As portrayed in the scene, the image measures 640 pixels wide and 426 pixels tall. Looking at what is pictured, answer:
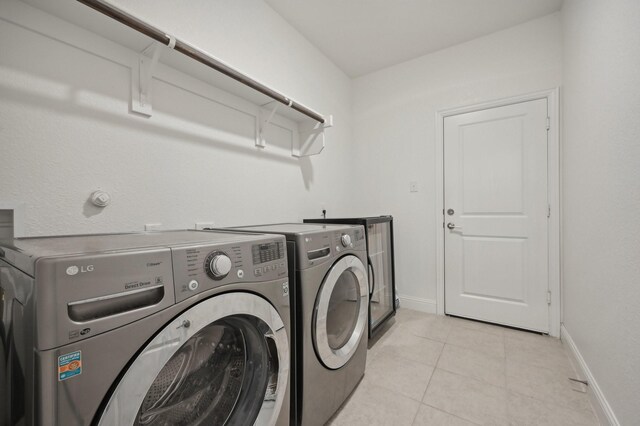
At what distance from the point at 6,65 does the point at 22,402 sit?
1065 mm

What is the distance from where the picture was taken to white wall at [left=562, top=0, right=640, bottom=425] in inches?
39.3

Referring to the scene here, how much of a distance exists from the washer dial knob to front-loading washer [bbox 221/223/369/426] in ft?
1.18

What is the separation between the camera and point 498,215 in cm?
226

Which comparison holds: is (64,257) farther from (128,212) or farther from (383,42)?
(383,42)

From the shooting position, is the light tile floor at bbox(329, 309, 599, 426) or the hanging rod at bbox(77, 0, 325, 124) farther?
the light tile floor at bbox(329, 309, 599, 426)

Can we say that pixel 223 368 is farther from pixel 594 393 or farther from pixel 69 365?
pixel 594 393

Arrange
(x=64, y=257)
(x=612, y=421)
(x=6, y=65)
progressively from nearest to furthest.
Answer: (x=64, y=257) → (x=6, y=65) → (x=612, y=421)

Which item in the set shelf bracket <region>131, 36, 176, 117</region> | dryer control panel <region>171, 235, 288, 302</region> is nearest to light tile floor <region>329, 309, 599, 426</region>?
dryer control panel <region>171, 235, 288, 302</region>

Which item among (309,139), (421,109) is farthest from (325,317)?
(421,109)

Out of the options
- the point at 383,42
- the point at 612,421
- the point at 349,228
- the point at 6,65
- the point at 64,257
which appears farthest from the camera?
the point at 383,42

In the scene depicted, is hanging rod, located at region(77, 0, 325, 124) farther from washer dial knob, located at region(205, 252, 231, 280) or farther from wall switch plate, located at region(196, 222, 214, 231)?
washer dial knob, located at region(205, 252, 231, 280)

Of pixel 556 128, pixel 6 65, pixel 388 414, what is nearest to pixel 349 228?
pixel 388 414

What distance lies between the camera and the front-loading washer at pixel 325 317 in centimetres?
108

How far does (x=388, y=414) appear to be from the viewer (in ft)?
4.26
